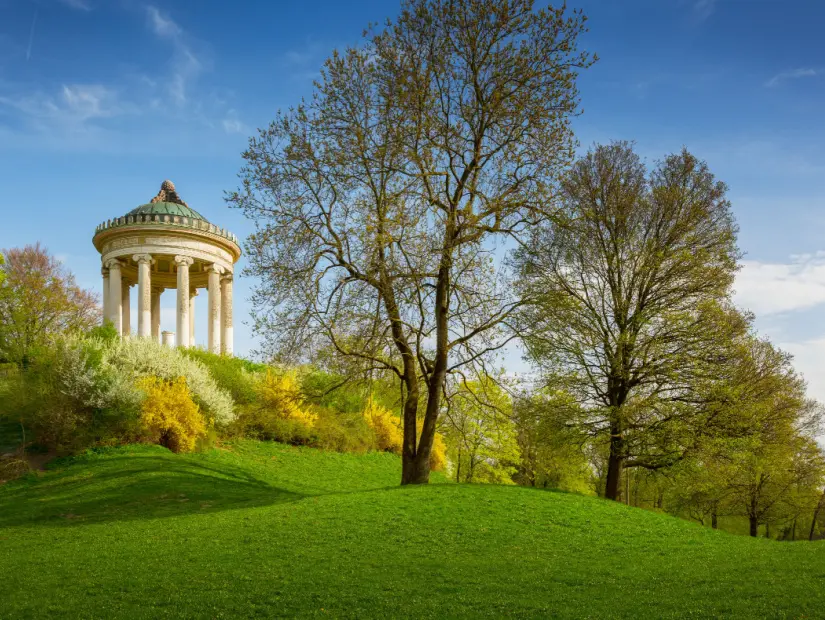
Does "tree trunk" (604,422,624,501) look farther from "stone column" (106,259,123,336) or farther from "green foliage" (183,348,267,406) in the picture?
"stone column" (106,259,123,336)

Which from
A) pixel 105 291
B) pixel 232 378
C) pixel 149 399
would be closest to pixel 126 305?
pixel 105 291

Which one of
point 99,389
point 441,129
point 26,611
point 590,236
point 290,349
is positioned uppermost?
point 441,129

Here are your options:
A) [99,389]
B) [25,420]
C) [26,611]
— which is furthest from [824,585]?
[25,420]

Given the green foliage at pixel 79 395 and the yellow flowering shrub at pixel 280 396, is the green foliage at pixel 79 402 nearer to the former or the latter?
the green foliage at pixel 79 395

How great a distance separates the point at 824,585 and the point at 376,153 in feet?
42.3

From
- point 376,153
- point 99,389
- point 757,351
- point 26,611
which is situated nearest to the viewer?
point 26,611

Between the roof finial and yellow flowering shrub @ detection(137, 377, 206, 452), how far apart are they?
19529 millimetres

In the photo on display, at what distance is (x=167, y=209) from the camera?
36906 millimetres

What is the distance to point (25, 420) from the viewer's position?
70.3 feet

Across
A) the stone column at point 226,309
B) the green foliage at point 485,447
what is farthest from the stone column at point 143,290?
the green foliage at point 485,447

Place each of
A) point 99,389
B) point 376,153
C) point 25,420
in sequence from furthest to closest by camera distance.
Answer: point 25,420 → point 99,389 → point 376,153

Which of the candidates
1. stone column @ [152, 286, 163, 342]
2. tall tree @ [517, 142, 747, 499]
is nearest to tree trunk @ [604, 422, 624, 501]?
tall tree @ [517, 142, 747, 499]

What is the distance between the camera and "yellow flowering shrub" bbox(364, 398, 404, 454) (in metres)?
31.2

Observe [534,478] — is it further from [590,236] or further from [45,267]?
[45,267]
